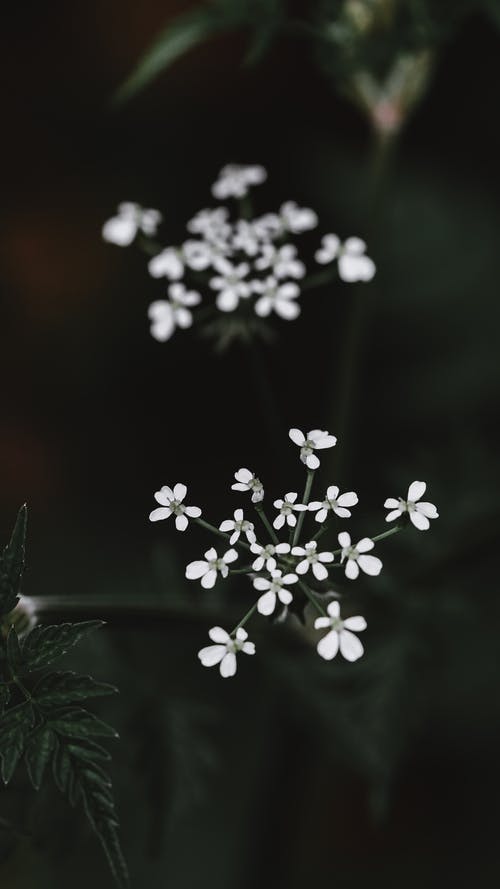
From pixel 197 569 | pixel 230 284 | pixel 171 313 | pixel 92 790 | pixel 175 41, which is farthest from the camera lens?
pixel 175 41

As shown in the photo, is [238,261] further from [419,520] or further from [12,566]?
[12,566]

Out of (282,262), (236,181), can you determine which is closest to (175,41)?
(236,181)

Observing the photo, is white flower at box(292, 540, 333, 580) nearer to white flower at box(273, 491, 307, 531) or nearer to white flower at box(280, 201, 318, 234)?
white flower at box(273, 491, 307, 531)

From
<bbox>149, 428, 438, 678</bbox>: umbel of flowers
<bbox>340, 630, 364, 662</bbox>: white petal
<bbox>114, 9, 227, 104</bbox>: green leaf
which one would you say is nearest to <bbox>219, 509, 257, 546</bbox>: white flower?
<bbox>149, 428, 438, 678</bbox>: umbel of flowers

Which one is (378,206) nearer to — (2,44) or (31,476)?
(31,476)

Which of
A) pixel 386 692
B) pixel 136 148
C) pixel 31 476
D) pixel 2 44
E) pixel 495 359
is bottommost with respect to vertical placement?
pixel 386 692

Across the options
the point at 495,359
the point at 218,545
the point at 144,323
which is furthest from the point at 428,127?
Answer: the point at 218,545
